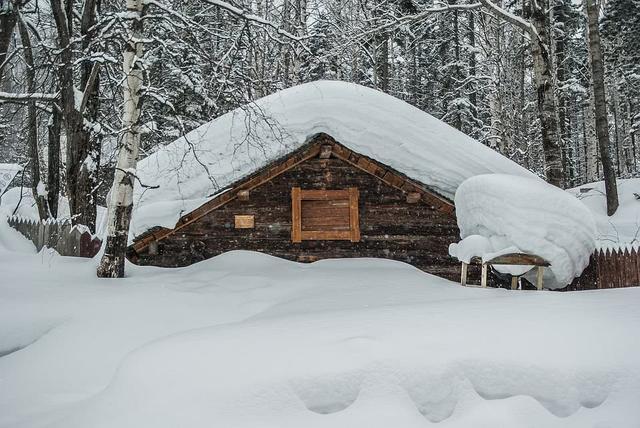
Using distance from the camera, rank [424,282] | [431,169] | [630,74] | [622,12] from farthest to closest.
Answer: [630,74] → [622,12] → [431,169] → [424,282]

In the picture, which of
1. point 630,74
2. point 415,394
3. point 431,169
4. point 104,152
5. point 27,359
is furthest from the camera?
point 630,74

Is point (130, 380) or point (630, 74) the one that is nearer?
point (130, 380)

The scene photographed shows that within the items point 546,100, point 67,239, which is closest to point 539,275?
point 546,100

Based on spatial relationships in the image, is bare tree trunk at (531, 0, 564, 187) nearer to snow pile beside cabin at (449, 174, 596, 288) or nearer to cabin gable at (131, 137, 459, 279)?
snow pile beside cabin at (449, 174, 596, 288)

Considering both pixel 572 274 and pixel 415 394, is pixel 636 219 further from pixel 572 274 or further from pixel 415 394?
pixel 415 394

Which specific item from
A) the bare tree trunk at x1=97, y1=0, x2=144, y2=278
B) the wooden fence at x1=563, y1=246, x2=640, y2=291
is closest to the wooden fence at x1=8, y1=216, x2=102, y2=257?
the bare tree trunk at x1=97, y1=0, x2=144, y2=278

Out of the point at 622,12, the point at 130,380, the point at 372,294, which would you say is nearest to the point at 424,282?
the point at 372,294

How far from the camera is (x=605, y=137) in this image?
14633 millimetres

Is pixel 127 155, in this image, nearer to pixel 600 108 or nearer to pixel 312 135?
pixel 312 135

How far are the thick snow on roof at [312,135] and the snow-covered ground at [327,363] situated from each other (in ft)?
11.5

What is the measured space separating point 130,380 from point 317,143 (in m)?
6.27

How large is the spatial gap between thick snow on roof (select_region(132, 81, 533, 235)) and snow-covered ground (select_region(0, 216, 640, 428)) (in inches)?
138

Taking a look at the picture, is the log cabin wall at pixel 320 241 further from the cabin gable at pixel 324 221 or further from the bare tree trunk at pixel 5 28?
the bare tree trunk at pixel 5 28

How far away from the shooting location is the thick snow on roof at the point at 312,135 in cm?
920
